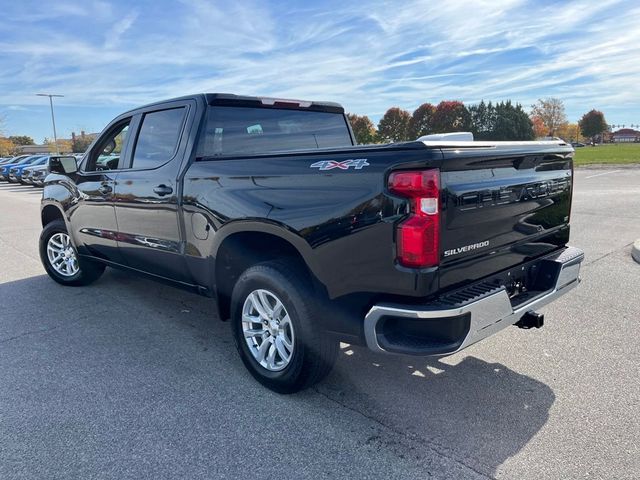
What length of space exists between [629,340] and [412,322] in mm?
2362

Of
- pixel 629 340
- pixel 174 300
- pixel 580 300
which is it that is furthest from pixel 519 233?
pixel 174 300

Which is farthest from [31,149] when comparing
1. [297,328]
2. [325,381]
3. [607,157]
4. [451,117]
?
[297,328]

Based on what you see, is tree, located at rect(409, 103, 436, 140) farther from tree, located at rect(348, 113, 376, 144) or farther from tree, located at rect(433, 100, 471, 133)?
tree, located at rect(348, 113, 376, 144)

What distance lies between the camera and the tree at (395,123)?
73.8 meters

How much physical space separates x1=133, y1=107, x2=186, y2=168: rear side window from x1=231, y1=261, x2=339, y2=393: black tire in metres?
1.43

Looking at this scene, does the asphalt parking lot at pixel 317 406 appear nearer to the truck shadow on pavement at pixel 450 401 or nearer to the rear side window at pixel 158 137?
the truck shadow on pavement at pixel 450 401

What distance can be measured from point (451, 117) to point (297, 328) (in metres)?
71.1

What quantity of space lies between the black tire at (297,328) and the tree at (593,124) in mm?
141206

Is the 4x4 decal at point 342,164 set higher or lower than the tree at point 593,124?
lower

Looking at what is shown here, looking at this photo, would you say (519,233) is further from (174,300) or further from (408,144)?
(174,300)

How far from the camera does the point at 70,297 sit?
542 cm

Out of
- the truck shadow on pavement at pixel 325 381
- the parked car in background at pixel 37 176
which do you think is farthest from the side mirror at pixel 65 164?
the parked car in background at pixel 37 176

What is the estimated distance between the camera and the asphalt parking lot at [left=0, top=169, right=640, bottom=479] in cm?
254

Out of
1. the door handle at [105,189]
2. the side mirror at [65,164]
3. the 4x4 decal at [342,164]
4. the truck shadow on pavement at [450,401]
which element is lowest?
Answer: the truck shadow on pavement at [450,401]
